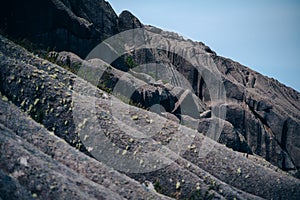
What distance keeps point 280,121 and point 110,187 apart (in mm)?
37534

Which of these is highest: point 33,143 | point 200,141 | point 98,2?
point 98,2

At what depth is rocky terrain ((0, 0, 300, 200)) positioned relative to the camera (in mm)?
13719

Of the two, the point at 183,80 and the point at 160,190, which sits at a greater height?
the point at 183,80

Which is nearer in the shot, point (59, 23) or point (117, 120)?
point (117, 120)

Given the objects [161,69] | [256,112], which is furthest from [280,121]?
[161,69]

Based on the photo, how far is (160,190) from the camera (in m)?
16.8

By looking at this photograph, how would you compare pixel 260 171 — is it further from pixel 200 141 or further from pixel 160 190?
pixel 160 190

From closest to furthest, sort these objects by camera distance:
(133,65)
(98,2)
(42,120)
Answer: (42,120) < (133,65) < (98,2)

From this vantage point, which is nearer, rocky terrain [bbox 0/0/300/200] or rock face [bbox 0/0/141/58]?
rocky terrain [bbox 0/0/300/200]

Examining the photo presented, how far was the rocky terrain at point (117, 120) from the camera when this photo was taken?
1372 cm

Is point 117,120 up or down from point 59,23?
down

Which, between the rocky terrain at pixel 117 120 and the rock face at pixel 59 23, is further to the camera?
the rock face at pixel 59 23

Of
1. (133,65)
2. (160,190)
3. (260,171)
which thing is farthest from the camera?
(133,65)

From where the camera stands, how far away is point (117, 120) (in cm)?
1980
